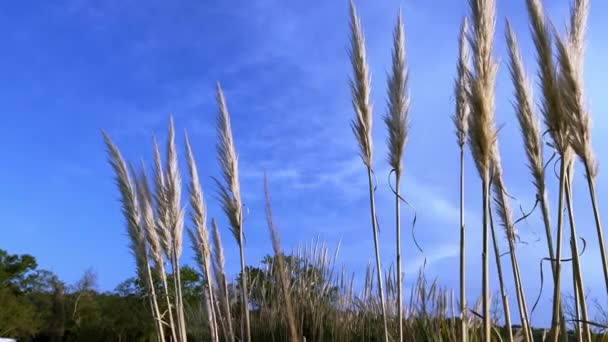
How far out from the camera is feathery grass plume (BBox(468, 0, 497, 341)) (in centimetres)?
221

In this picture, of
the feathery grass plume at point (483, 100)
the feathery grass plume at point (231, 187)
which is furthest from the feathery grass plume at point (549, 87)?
the feathery grass plume at point (231, 187)

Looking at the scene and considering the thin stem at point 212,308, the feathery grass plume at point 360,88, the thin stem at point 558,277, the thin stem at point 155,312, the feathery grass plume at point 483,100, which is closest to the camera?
the thin stem at point 558,277

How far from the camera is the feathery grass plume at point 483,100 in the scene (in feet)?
7.25

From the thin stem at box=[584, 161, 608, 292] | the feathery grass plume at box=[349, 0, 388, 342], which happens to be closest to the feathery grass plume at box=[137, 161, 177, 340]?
the feathery grass plume at box=[349, 0, 388, 342]

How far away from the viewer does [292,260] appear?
491 cm

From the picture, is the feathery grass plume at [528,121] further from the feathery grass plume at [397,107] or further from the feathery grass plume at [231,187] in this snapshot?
the feathery grass plume at [231,187]

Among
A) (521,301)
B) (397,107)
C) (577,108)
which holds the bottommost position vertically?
(521,301)

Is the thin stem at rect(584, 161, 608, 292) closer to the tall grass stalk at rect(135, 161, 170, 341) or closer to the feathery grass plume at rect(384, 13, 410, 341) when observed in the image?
the feathery grass plume at rect(384, 13, 410, 341)

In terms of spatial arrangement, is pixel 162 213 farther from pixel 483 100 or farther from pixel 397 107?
pixel 483 100

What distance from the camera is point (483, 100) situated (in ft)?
7.32

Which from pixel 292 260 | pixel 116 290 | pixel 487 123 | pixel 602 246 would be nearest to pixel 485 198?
pixel 487 123

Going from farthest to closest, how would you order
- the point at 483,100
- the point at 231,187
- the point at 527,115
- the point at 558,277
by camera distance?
the point at 231,187
the point at 527,115
the point at 483,100
the point at 558,277

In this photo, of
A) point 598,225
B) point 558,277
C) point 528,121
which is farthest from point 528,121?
point 558,277

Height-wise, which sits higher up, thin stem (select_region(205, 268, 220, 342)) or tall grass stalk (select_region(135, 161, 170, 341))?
tall grass stalk (select_region(135, 161, 170, 341))
